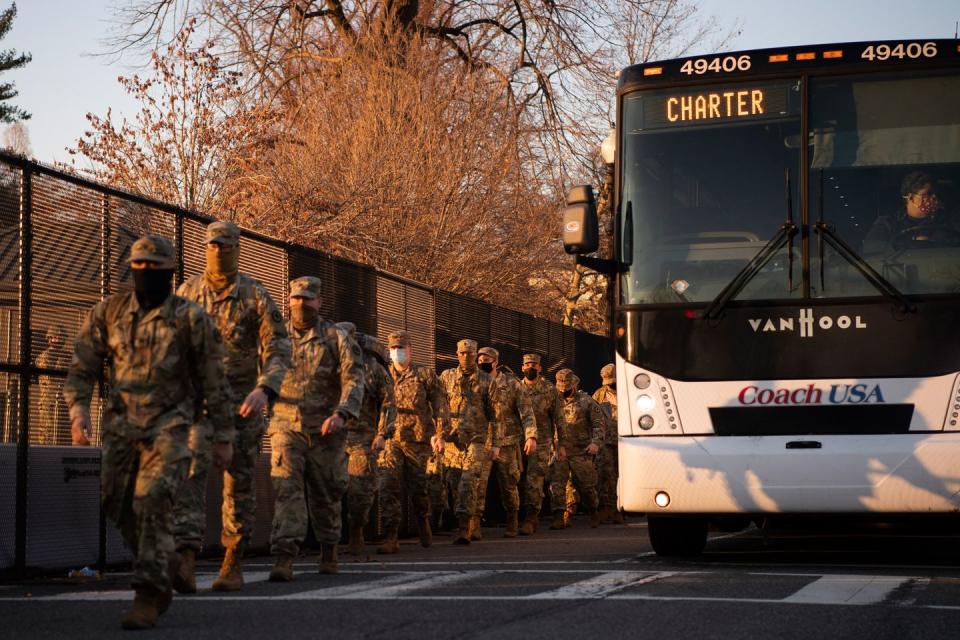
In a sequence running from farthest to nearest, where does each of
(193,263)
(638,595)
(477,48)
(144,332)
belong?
(477,48)
(193,263)
(638,595)
(144,332)

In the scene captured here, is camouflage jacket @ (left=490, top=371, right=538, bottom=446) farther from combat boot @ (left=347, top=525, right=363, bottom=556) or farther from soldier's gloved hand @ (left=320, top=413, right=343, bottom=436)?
soldier's gloved hand @ (left=320, top=413, right=343, bottom=436)

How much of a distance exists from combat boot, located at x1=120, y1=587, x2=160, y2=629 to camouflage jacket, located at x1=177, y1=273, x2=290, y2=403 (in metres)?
2.44

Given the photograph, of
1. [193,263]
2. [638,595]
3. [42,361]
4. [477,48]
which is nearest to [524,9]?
[477,48]

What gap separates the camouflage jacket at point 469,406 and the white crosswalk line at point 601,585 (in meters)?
6.47

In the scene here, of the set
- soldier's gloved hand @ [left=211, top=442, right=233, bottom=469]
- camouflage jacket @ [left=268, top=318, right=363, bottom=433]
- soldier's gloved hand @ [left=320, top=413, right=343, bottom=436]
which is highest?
camouflage jacket @ [left=268, top=318, right=363, bottom=433]

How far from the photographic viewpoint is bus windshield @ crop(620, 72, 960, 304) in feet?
37.4

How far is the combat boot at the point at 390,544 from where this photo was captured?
14.8 m

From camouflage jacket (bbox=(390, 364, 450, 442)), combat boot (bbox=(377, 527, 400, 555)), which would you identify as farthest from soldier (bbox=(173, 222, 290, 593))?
camouflage jacket (bbox=(390, 364, 450, 442))

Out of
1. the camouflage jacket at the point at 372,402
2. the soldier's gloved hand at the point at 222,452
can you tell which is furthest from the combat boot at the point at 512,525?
the soldier's gloved hand at the point at 222,452

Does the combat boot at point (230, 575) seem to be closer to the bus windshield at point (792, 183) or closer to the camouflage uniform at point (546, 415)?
the bus windshield at point (792, 183)

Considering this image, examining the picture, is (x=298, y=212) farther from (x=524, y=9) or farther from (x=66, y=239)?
(x=66, y=239)

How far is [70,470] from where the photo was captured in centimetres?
1197

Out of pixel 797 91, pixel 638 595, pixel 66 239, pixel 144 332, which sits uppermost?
pixel 797 91

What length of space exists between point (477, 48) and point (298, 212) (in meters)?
9.02
